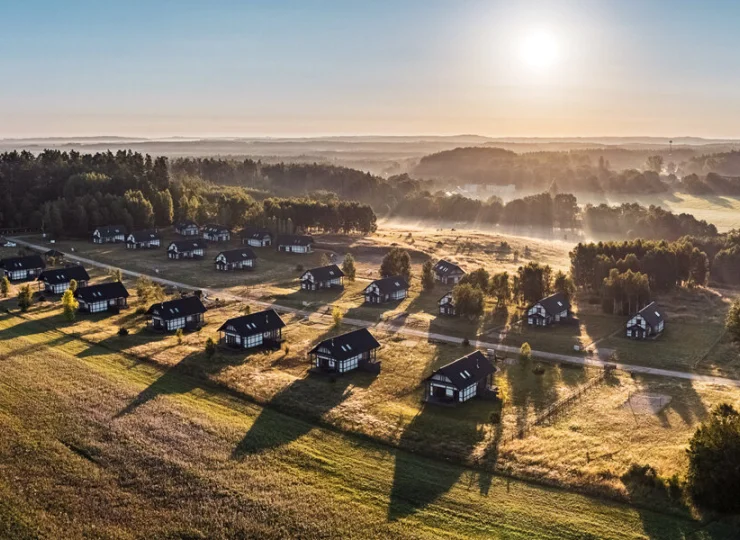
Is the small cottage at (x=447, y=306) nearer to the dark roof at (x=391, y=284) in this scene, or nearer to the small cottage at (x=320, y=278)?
the dark roof at (x=391, y=284)

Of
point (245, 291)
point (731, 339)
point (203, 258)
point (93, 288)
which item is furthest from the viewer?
point (203, 258)

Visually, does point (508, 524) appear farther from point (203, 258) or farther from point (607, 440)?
point (203, 258)

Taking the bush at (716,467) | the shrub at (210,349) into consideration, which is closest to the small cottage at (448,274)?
the shrub at (210,349)

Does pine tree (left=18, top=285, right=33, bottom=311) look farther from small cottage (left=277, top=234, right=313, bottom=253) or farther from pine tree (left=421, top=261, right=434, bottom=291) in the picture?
small cottage (left=277, top=234, right=313, bottom=253)

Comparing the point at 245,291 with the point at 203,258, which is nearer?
the point at 245,291

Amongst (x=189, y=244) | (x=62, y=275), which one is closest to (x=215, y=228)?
(x=189, y=244)

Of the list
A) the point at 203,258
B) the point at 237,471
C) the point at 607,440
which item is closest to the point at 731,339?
the point at 607,440
